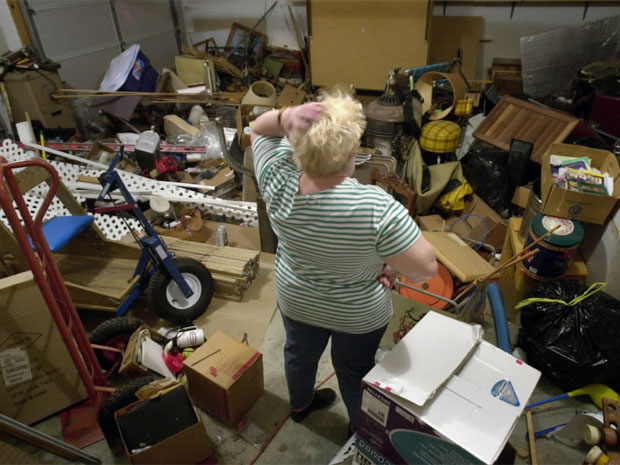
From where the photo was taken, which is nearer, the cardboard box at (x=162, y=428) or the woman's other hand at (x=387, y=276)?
the woman's other hand at (x=387, y=276)

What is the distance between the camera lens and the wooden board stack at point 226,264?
2549mm

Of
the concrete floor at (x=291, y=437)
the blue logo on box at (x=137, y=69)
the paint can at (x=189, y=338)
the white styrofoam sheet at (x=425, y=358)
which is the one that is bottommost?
the concrete floor at (x=291, y=437)

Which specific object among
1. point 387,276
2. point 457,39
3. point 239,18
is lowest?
point 387,276

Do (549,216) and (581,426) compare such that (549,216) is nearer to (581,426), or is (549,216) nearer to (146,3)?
(581,426)

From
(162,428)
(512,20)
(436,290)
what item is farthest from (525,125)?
(162,428)

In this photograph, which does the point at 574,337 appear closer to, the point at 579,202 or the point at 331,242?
the point at 579,202

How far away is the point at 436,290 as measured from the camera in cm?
200

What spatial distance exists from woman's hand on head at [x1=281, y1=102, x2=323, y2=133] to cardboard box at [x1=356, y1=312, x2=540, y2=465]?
823 mm

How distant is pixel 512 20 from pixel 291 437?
15.7 feet

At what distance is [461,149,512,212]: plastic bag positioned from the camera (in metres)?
3.12

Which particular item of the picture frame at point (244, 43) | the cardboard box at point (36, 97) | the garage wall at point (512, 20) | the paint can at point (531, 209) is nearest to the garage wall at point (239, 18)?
the picture frame at point (244, 43)

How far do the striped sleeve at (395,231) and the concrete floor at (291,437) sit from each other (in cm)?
120

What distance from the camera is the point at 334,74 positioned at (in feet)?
14.8

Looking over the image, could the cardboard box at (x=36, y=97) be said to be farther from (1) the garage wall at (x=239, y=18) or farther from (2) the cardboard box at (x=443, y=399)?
(2) the cardboard box at (x=443, y=399)
